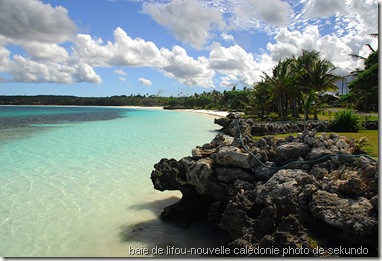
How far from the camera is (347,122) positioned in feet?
61.9

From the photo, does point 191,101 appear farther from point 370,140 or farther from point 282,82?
point 370,140

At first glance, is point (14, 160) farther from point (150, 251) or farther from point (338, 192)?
point (338, 192)

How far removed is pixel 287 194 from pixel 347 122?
15107 mm

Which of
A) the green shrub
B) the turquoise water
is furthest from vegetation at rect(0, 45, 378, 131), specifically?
the turquoise water

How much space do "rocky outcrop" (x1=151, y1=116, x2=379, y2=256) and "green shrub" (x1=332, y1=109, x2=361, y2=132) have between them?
11.8m

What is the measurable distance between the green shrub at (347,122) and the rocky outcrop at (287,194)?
11840mm

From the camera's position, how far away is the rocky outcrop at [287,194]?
16.7ft

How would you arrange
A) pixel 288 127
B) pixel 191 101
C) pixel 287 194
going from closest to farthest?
pixel 287 194 < pixel 288 127 < pixel 191 101

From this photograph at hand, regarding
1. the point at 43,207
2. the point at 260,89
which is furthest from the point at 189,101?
the point at 43,207

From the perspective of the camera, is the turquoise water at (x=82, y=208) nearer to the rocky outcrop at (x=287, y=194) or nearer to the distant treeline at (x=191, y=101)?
the rocky outcrop at (x=287, y=194)

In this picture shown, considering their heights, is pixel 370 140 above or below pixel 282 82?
below

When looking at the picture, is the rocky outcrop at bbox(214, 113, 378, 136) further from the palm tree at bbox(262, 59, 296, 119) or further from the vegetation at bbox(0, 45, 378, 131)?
the palm tree at bbox(262, 59, 296, 119)

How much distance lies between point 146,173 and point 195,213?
5865 millimetres

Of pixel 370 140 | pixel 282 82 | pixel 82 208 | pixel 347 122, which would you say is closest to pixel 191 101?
pixel 282 82
